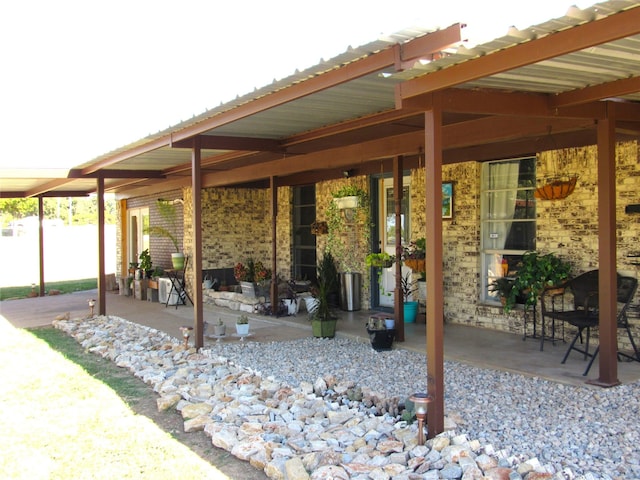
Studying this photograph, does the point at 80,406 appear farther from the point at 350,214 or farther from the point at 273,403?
the point at 350,214

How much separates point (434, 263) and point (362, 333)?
3.90m

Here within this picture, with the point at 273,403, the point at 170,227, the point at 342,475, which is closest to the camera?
the point at 342,475

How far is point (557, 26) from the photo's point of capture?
3.29 metres

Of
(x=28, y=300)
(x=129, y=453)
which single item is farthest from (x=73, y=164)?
(x=129, y=453)

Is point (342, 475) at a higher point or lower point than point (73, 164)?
lower

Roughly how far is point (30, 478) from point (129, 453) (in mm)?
633

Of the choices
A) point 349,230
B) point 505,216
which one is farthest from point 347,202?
point 505,216

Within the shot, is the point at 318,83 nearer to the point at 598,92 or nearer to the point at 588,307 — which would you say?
the point at 598,92

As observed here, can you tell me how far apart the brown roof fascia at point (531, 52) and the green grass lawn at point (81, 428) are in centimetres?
284

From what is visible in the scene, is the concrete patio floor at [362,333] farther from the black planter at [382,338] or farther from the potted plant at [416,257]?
the potted plant at [416,257]

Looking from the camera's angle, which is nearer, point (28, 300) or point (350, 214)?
point (350, 214)

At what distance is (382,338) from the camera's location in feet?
23.1

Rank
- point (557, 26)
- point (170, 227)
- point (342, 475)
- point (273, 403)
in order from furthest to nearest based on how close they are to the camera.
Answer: point (170, 227) < point (273, 403) < point (342, 475) < point (557, 26)

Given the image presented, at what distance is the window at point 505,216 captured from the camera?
7.71m
